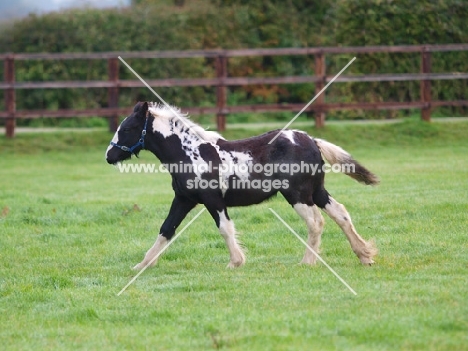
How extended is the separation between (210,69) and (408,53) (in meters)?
5.94

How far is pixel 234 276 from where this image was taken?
8328 millimetres

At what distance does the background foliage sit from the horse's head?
14507 mm

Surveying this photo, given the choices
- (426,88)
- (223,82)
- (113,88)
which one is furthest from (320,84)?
(113,88)

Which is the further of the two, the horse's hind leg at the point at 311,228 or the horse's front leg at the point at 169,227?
the horse's front leg at the point at 169,227

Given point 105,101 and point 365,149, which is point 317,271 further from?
point 105,101

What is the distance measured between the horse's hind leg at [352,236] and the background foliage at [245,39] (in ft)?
47.5

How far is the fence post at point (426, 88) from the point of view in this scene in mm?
21484

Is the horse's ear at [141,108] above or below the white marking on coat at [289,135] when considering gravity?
above

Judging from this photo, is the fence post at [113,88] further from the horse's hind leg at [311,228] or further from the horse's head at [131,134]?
the horse's hind leg at [311,228]

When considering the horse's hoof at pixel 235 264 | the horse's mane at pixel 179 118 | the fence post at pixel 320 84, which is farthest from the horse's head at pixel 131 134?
the fence post at pixel 320 84

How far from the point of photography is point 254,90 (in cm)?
2586

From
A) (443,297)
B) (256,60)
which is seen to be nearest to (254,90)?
(256,60)

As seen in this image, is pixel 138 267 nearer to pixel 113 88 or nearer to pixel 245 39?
pixel 113 88

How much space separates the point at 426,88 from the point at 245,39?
713 cm
